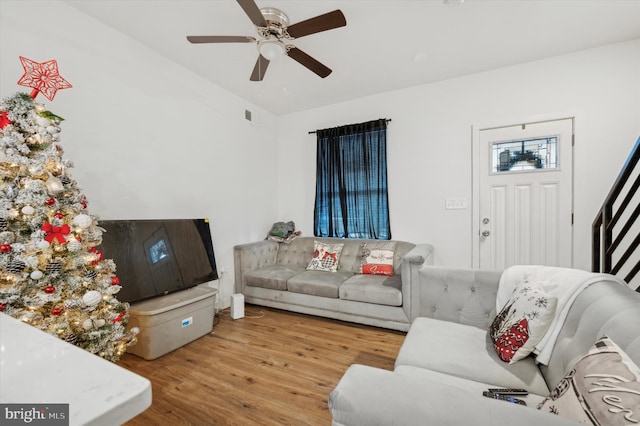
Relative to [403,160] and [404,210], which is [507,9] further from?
[404,210]

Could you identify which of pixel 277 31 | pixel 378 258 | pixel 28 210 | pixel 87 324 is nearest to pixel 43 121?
pixel 28 210

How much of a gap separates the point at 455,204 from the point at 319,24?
2546 mm

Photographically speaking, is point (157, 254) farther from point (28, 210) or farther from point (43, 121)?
point (43, 121)

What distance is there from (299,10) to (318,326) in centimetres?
293

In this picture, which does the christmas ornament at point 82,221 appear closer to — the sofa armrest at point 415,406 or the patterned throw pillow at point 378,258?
the sofa armrest at point 415,406

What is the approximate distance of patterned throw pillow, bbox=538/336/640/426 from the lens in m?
0.64

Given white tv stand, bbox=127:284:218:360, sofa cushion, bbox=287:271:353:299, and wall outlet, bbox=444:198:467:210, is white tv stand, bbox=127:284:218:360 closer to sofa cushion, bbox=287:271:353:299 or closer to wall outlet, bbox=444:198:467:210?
sofa cushion, bbox=287:271:353:299

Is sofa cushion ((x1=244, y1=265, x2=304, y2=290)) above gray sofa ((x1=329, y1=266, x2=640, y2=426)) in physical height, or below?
below

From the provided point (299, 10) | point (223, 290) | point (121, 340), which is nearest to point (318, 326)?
point (223, 290)

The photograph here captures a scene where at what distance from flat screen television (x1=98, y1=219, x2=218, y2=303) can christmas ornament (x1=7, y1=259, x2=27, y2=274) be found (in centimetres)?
74

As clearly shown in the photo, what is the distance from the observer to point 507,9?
2.10 meters

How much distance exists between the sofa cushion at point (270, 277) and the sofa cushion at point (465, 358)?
5.84ft

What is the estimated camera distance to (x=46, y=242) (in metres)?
1.41

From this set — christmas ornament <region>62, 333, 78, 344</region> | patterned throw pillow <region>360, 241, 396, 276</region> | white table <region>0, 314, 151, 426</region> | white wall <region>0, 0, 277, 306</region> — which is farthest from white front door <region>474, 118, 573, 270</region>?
christmas ornament <region>62, 333, 78, 344</region>
